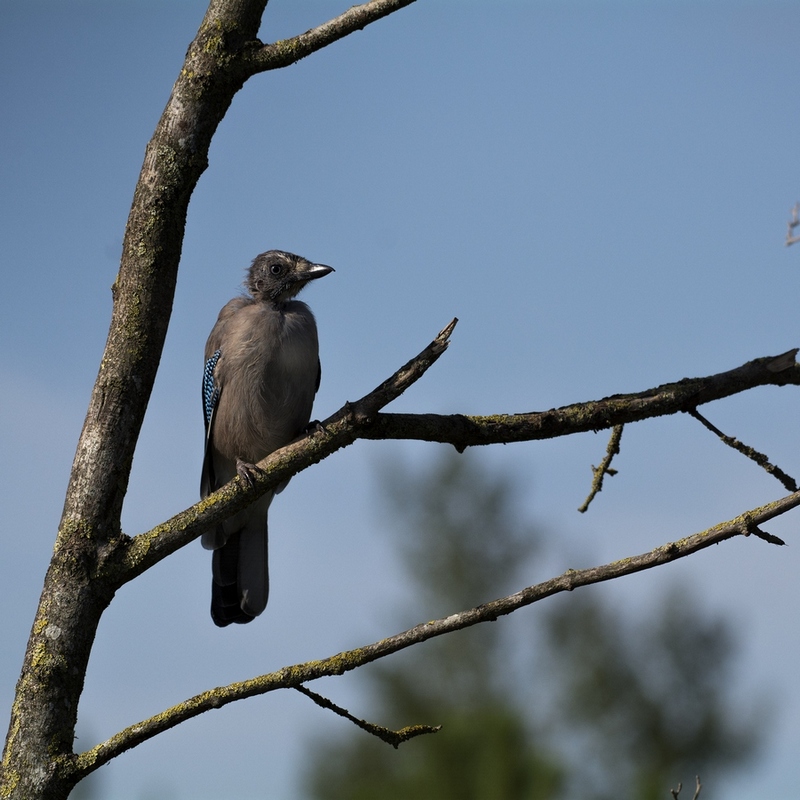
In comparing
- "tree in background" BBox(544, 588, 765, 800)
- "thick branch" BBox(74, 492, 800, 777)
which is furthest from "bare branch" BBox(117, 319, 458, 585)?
"tree in background" BBox(544, 588, 765, 800)

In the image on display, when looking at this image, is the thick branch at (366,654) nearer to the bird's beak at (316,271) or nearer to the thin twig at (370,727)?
the thin twig at (370,727)

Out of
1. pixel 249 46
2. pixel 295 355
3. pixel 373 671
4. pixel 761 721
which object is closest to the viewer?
pixel 249 46

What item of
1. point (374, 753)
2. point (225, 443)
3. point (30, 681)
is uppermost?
point (374, 753)

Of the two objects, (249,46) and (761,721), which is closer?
(249,46)

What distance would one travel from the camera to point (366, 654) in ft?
10.3

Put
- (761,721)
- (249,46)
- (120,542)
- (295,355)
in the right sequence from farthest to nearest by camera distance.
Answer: (761,721) < (295,355) < (249,46) < (120,542)

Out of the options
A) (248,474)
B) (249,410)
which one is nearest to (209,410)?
(249,410)

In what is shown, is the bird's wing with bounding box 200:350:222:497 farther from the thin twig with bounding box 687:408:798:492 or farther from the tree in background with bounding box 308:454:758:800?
the tree in background with bounding box 308:454:758:800

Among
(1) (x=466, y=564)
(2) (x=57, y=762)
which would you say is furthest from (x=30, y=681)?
(1) (x=466, y=564)

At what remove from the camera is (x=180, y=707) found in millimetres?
3143

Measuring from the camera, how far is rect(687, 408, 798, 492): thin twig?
4.08 meters

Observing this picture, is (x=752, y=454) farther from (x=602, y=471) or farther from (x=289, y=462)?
(x=289, y=462)

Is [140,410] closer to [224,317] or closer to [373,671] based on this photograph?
[224,317]

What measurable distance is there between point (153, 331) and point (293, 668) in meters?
1.31
